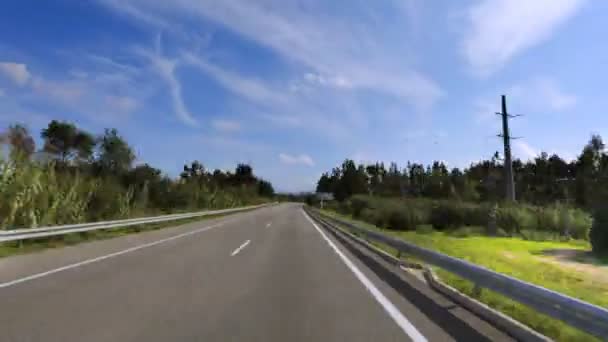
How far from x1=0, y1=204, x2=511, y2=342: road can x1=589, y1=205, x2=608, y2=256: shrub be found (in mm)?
9866

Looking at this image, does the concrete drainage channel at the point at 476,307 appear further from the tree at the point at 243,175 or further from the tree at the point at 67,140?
the tree at the point at 243,175

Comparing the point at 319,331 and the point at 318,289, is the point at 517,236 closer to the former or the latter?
the point at 318,289

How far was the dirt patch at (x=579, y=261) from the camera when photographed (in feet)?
44.5

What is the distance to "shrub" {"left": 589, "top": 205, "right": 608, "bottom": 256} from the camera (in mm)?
17855

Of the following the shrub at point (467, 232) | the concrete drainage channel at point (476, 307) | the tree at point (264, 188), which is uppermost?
the tree at point (264, 188)

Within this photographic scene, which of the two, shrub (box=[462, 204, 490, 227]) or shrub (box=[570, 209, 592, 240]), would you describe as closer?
shrub (box=[570, 209, 592, 240])

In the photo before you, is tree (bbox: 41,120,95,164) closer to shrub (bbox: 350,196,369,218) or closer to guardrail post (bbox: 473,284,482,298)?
shrub (bbox: 350,196,369,218)

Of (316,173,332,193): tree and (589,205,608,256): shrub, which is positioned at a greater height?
(316,173,332,193): tree

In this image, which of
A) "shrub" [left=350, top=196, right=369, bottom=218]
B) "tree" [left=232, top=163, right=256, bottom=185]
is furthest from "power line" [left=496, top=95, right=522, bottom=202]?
"tree" [left=232, top=163, right=256, bottom=185]

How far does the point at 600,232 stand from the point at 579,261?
8.38ft

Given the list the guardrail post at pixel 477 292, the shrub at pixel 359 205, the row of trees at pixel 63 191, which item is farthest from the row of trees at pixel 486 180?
the guardrail post at pixel 477 292

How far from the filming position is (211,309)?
7023 millimetres

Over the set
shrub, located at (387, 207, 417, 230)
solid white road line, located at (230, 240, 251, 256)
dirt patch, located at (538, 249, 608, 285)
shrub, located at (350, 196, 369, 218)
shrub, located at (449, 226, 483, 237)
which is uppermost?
shrub, located at (350, 196, 369, 218)

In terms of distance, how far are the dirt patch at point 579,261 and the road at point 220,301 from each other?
19.7ft
